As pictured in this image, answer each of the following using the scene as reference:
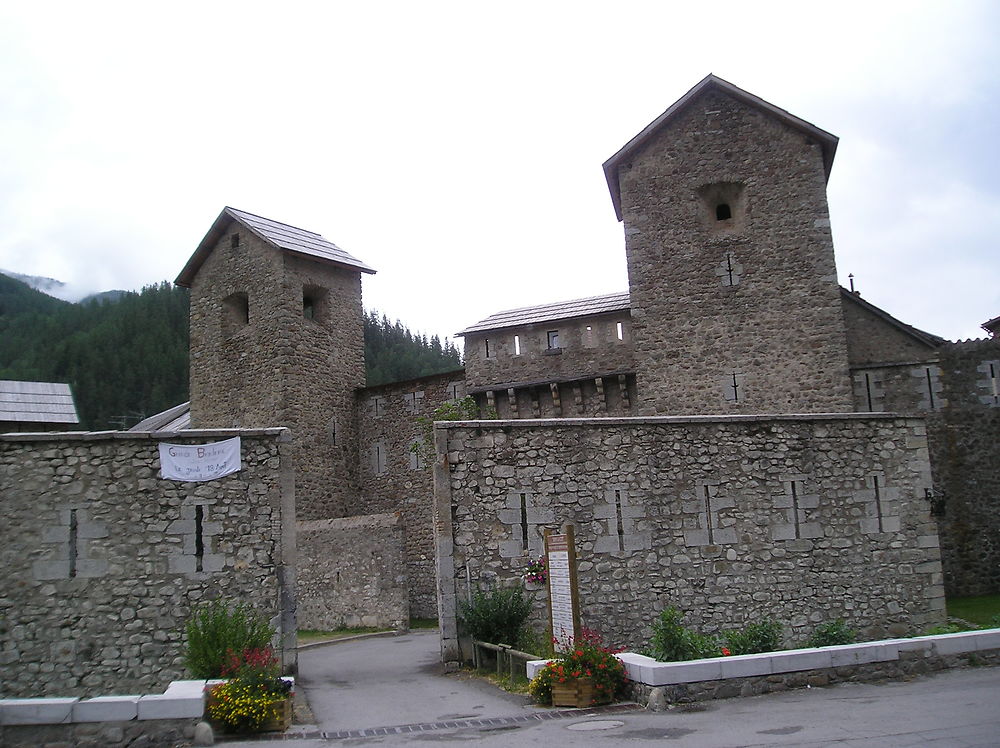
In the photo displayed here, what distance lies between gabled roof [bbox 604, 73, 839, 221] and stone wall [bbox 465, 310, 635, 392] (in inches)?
165

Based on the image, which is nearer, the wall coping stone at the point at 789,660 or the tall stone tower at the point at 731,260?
the wall coping stone at the point at 789,660

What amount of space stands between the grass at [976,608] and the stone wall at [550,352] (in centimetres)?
912

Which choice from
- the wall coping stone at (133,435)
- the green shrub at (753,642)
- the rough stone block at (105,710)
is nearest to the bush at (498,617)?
the green shrub at (753,642)

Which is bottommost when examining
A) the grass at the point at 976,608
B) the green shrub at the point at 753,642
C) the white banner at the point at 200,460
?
the grass at the point at 976,608

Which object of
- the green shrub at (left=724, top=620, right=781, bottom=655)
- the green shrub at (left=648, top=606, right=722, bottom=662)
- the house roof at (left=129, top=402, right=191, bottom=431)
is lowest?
the green shrub at (left=724, top=620, right=781, bottom=655)

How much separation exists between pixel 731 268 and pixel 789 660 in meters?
13.0

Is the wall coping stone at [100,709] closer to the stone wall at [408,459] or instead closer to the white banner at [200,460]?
the white banner at [200,460]

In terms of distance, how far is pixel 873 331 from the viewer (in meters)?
21.7

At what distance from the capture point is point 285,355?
2778cm

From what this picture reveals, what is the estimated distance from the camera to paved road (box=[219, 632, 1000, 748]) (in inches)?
292

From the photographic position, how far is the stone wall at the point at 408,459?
27.6 metres

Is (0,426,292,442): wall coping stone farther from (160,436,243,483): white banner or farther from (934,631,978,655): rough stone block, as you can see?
(934,631,978,655): rough stone block

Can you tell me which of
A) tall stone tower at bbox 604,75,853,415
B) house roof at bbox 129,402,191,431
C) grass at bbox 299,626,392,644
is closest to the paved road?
grass at bbox 299,626,392,644

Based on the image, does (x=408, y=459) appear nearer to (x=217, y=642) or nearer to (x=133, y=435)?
(x=133, y=435)
